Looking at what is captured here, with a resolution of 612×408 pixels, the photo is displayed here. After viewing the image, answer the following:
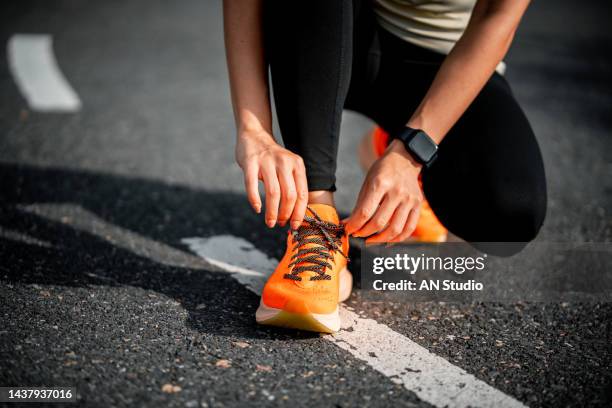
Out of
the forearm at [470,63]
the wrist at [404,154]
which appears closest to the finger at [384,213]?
the wrist at [404,154]

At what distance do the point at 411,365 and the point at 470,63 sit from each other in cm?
79

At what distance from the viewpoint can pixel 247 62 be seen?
1.68 m

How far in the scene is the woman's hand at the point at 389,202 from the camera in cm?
147

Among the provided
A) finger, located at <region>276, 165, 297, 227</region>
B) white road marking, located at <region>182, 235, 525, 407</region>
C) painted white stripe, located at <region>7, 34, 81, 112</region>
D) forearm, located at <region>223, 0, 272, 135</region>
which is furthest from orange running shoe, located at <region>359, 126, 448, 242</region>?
painted white stripe, located at <region>7, 34, 81, 112</region>

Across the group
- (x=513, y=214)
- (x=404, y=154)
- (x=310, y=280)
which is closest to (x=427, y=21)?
(x=404, y=154)

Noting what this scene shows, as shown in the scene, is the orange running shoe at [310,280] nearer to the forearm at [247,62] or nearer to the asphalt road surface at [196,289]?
the asphalt road surface at [196,289]

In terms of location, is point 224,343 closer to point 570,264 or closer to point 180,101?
point 570,264

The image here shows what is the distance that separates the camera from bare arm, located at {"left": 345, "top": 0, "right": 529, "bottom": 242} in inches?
58.2

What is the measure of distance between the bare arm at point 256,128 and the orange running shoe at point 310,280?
0.29ft

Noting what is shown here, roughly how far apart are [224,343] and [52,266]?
0.71 m

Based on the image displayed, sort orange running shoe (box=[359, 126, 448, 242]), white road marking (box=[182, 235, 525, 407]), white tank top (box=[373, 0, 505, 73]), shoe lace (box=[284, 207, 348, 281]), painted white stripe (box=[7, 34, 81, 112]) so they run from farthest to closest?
painted white stripe (box=[7, 34, 81, 112])
orange running shoe (box=[359, 126, 448, 242])
white tank top (box=[373, 0, 505, 73])
shoe lace (box=[284, 207, 348, 281])
white road marking (box=[182, 235, 525, 407])

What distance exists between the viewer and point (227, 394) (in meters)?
1.34

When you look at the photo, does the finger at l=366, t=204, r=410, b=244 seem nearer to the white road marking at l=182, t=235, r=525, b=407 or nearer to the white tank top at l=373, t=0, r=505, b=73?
the white road marking at l=182, t=235, r=525, b=407

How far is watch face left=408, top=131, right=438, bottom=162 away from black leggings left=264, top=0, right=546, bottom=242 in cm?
24
